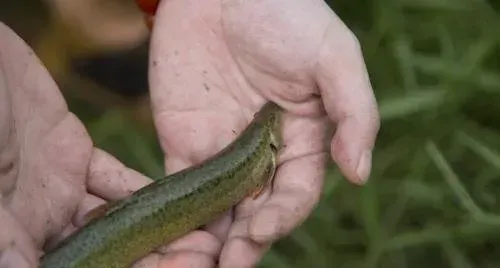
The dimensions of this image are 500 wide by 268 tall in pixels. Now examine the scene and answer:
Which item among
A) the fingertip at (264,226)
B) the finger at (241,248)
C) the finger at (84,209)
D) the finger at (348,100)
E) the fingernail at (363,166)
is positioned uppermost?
the finger at (348,100)

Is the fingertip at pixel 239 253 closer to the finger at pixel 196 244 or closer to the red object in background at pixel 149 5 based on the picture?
the finger at pixel 196 244

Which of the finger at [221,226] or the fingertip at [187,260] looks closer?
the fingertip at [187,260]

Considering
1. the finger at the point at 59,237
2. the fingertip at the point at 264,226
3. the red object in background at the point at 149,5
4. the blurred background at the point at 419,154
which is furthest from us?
the blurred background at the point at 419,154

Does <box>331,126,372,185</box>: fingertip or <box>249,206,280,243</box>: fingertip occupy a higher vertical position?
<box>331,126,372,185</box>: fingertip

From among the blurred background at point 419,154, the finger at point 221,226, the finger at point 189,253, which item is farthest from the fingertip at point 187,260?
the blurred background at point 419,154

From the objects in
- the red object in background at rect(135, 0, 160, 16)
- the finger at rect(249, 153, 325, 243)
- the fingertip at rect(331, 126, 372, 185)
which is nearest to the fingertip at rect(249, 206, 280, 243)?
the finger at rect(249, 153, 325, 243)

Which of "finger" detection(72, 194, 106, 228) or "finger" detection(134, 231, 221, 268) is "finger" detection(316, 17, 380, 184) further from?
"finger" detection(72, 194, 106, 228)
